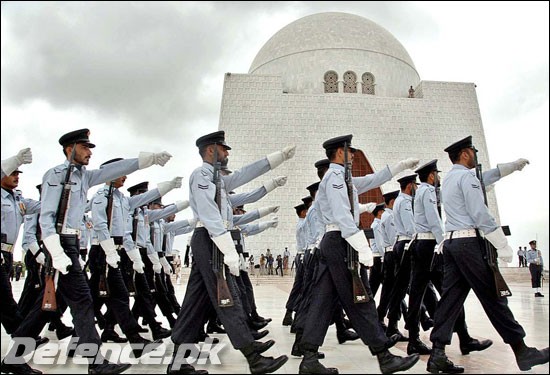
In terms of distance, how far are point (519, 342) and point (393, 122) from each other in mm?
21216

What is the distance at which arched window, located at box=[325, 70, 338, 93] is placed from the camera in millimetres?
25047

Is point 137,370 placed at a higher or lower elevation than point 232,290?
lower

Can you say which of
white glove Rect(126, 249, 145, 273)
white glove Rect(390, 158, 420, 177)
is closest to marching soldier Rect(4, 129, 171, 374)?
white glove Rect(126, 249, 145, 273)

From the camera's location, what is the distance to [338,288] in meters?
3.52

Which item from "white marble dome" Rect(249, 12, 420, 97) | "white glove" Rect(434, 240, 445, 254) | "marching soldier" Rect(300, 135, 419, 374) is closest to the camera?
"marching soldier" Rect(300, 135, 419, 374)

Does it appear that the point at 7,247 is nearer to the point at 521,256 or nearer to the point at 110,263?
the point at 110,263

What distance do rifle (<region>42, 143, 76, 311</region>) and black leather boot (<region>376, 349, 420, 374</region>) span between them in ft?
7.65

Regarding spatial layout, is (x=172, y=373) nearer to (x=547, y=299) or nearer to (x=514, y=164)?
(x=547, y=299)

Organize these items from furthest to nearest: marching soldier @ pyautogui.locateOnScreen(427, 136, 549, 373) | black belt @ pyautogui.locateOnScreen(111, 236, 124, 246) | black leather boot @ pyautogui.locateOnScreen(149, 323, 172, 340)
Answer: black leather boot @ pyautogui.locateOnScreen(149, 323, 172, 340) < black belt @ pyautogui.locateOnScreen(111, 236, 124, 246) < marching soldier @ pyautogui.locateOnScreen(427, 136, 549, 373)

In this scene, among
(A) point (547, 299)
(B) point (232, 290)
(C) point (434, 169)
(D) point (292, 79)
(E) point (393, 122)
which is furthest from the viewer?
(D) point (292, 79)

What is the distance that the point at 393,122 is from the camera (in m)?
23.8

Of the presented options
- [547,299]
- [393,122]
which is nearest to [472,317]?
[547,299]

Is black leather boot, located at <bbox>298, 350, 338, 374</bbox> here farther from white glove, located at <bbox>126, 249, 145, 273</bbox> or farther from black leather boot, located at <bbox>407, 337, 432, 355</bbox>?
white glove, located at <bbox>126, 249, 145, 273</bbox>

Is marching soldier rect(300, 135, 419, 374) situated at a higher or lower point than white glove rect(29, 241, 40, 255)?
lower
